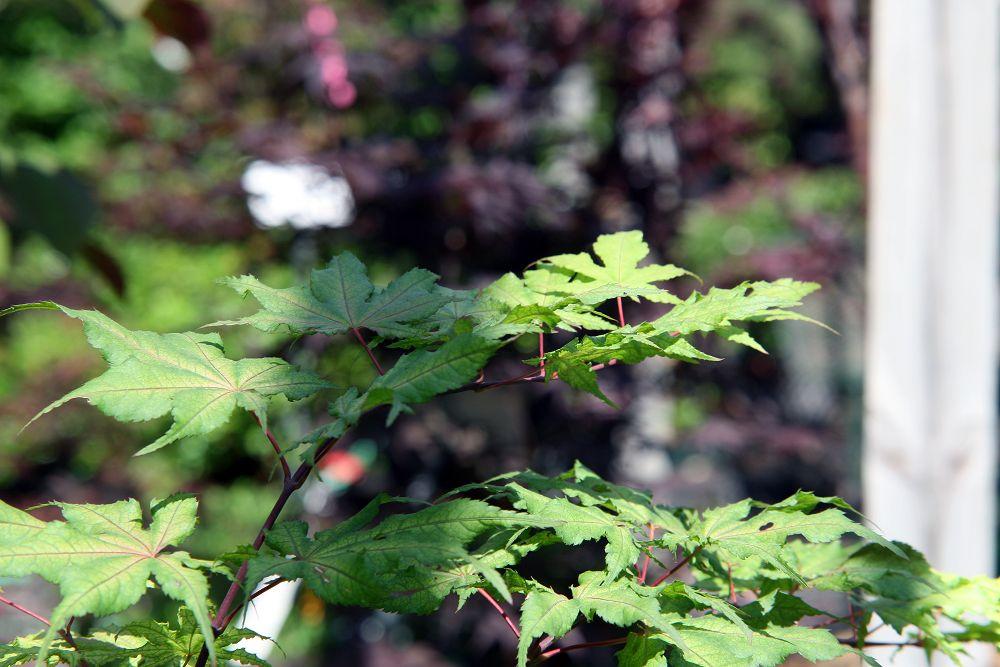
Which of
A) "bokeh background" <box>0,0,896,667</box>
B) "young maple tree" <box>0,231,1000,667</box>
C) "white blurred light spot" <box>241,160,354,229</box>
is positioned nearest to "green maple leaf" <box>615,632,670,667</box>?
"young maple tree" <box>0,231,1000,667</box>

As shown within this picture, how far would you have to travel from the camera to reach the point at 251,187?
9.86 feet

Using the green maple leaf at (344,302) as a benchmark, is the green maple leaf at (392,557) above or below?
below

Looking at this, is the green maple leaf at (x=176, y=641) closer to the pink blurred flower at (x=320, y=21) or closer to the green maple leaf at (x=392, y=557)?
the green maple leaf at (x=392, y=557)

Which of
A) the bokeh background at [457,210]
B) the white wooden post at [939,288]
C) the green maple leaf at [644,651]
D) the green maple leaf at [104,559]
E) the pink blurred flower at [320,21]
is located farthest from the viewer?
the pink blurred flower at [320,21]

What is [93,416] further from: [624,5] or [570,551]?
[624,5]

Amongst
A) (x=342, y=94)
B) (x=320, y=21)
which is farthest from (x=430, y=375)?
(x=320, y=21)

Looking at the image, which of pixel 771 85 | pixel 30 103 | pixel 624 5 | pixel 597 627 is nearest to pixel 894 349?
pixel 597 627

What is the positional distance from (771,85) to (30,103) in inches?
250

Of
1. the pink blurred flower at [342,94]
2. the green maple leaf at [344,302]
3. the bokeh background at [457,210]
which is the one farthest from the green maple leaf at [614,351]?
the pink blurred flower at [342,94]

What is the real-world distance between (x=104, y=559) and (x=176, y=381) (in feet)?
0.46

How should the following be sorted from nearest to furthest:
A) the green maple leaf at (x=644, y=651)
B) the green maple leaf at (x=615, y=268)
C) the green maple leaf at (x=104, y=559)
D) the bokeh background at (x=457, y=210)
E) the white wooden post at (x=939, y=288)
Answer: the green maple leaf at (x=104, y=559) → the green maple leaf at (x=644, y=651) → the green maple leaf at (x=615, y=268) → the white wooden post at (x=939, y=288) → the bokeh background at (x=457, y=210)

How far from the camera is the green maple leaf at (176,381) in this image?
26.7 inches

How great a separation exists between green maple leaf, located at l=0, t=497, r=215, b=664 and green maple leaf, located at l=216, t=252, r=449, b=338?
6.5 inches

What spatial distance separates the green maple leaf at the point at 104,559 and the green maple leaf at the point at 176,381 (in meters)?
0.07
